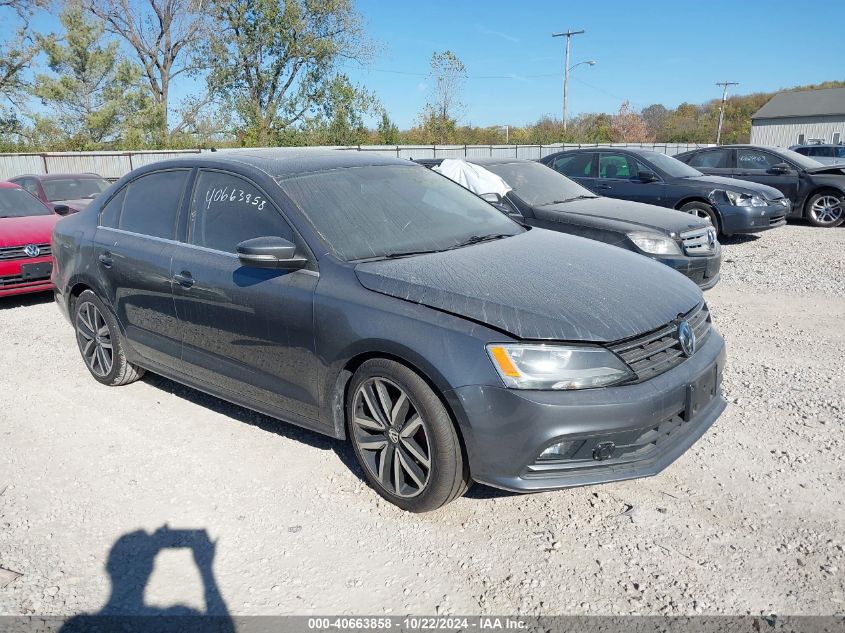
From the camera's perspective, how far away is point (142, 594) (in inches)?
104

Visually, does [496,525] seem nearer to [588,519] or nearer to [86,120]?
[588,519]

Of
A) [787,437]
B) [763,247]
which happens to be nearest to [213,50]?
[763,247]

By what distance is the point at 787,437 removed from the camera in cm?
376

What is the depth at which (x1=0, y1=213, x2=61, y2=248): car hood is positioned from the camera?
7.48 meters

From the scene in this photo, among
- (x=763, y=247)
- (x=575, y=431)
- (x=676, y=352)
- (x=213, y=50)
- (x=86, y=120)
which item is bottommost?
(x=763, y=247)

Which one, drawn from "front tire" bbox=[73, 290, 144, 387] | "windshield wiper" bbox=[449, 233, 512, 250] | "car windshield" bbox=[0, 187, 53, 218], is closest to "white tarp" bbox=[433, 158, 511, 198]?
"windshield wiper" bbox=[449, 233, 512, 250]

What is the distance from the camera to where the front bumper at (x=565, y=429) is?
2646 mm

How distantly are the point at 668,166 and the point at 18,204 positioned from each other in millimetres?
9687

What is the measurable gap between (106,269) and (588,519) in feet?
11.8

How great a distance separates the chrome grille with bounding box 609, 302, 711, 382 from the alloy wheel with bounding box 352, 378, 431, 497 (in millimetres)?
941

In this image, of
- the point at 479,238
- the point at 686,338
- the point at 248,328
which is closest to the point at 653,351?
the point at 686,338

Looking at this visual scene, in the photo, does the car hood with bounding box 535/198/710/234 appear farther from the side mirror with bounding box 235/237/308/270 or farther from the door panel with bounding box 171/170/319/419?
the side mirror with bounding box 235/237/308/270

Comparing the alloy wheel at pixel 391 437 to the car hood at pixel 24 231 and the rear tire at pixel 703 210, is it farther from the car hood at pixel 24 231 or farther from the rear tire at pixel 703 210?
the rear tire at pixel 703 210

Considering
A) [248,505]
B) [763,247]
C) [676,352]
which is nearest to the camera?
[676,352]
